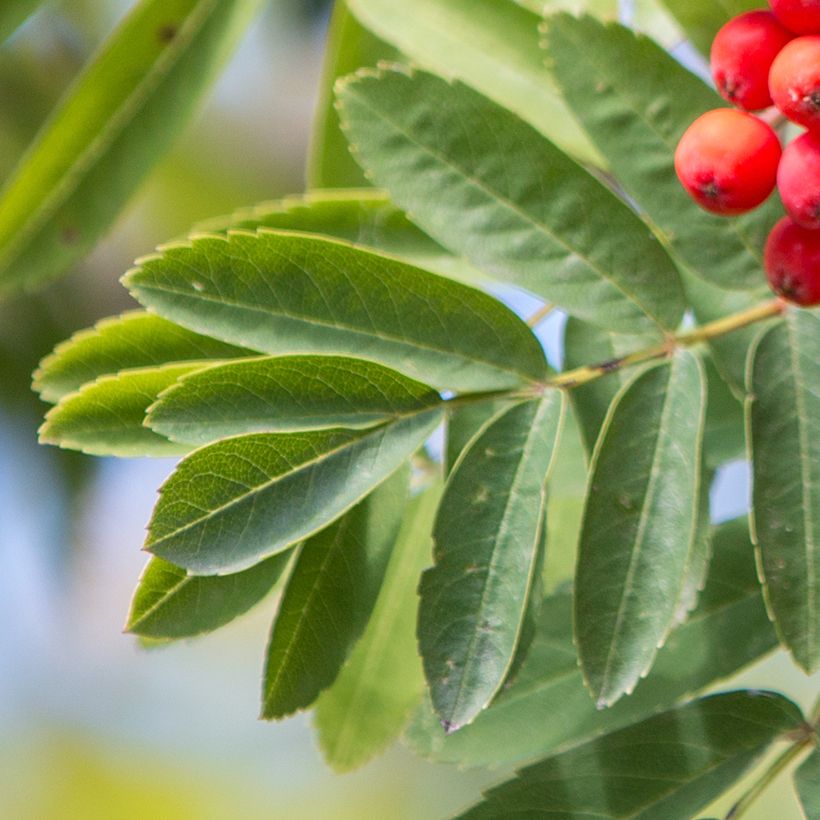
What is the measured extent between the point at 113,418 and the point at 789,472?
47 cm

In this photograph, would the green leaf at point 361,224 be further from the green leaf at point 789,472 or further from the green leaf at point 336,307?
the green leaf at point 789,472

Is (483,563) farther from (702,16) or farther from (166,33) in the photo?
(166,33)

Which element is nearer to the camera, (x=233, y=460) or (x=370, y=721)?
(x=233, y=460)

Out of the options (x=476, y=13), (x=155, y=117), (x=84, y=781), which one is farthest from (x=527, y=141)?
(x=84, y=781)

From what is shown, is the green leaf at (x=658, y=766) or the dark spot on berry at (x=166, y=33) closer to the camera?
the green leaf at (x=658, y=766)

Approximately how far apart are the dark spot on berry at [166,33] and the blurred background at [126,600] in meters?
0.74

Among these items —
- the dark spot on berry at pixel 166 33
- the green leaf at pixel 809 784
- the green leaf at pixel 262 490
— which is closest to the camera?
the green leaf at pixel 262 490

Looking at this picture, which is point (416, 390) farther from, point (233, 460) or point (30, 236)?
point (30, 236)

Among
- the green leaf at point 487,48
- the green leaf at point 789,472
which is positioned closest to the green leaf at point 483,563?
the green leaf at point 789,472

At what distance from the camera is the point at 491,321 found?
77 centimetres

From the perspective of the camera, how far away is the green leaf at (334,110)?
3.44 ft

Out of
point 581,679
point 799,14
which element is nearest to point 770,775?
point 581,679

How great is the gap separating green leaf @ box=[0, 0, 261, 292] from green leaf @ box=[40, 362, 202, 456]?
400mm

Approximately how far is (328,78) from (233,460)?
53 cm
